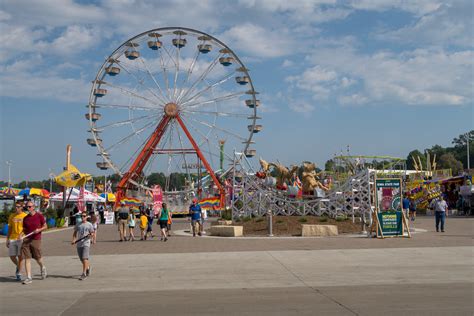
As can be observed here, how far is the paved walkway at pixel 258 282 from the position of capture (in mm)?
8250

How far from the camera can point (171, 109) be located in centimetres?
4447

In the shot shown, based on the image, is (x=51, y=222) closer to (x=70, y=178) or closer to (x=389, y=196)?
(x=70, y=178)

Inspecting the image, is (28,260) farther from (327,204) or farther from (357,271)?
(327,204)

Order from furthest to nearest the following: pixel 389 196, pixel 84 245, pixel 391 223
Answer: pixel 389 196 < pixel 391 223 < pixel 84 245

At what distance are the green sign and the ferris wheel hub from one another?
2688 cm

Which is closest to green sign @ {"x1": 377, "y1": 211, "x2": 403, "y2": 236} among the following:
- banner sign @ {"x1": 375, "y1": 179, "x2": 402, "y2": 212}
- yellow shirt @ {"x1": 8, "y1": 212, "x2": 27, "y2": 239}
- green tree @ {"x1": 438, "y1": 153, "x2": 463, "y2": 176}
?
banner sign @ {"x1": 375, "y1": 179, "x2": 402, "y2": 212}

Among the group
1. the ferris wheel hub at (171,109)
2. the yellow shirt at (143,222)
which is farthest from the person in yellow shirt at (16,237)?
the ferris wheel hub at (171,109)

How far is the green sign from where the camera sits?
20.4 metres

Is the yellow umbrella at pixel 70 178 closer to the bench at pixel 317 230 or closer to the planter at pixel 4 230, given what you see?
the planter at pixel 4 230

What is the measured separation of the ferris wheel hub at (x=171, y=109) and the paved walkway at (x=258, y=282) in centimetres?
2752

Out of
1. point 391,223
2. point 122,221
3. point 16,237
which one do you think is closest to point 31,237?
point 16,237

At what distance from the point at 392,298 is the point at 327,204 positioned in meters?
18.1

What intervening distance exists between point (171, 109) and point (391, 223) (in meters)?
27.2

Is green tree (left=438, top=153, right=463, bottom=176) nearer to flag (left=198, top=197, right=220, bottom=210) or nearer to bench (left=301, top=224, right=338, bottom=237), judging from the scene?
flag (left=198, top=197, right=220, bottom=210)
